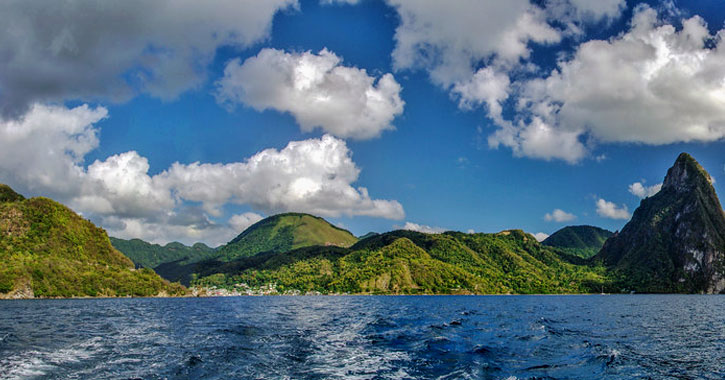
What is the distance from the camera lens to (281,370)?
1196 inches

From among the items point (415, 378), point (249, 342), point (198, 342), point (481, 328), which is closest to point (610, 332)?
point (481, 328)

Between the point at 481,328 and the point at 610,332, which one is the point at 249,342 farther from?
the point at 610,332

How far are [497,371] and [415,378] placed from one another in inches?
260

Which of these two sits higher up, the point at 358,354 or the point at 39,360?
the point at 39,360

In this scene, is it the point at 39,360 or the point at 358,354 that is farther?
the point at 358,354

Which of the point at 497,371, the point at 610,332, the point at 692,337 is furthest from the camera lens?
the point at 610,332

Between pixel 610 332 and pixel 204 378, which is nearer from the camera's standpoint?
pixel 204 378

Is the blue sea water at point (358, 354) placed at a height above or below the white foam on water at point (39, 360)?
below

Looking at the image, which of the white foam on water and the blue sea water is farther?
the blue sea water

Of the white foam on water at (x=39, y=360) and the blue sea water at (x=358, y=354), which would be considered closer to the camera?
the white foam on water at (x=39, y=360)

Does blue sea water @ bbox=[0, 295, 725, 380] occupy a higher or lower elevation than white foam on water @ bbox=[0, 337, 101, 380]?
lower

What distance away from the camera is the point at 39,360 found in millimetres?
32094

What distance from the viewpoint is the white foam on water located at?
27891 millimetres

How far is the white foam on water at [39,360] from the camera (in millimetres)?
27891
